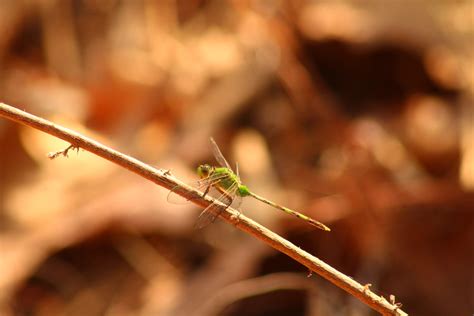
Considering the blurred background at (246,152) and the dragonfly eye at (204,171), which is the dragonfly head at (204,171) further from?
the blurred background at (246,152)

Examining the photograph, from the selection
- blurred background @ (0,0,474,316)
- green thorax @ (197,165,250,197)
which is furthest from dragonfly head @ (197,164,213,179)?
blurred background @ (0,0,474,316)

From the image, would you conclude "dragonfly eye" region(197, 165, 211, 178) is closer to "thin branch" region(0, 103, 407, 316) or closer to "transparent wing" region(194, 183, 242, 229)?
"transparent wing" region(194, 183, 242, 229)

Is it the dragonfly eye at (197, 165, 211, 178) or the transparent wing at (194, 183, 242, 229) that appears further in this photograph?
the dragonfly eye at (197, 165, 211, 178)

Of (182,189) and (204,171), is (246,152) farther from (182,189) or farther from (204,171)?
(182,189)

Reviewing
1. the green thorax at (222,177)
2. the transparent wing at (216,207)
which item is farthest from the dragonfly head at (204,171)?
the transparent wing at (216,207)

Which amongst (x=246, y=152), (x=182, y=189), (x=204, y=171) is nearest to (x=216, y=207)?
(x=182, y=189)

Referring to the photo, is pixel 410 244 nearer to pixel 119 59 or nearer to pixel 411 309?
pixel 411 309

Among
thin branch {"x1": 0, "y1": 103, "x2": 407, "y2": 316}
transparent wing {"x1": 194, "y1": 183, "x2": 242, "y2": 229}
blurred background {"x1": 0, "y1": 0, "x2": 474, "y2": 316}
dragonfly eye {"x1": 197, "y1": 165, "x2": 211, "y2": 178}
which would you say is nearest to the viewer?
thin branch {"x1": 0, "y1": 103, "x2": 407, "y2": 316}
